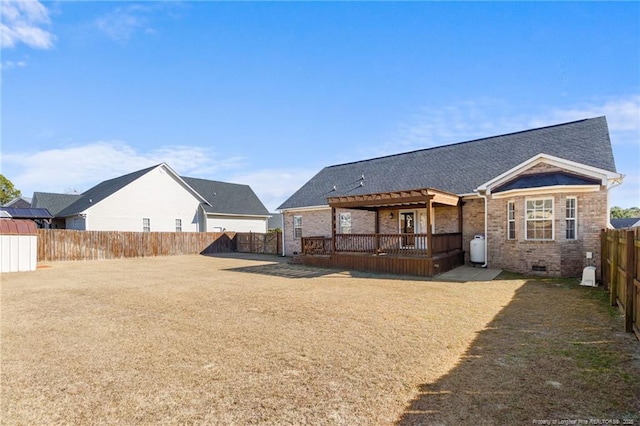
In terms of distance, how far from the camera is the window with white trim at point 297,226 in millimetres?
22281

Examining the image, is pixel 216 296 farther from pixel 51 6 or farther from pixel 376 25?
pixel 376 25

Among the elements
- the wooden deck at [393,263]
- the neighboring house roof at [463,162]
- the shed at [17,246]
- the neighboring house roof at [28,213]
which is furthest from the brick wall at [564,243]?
the neighboring house roof at [28,213]

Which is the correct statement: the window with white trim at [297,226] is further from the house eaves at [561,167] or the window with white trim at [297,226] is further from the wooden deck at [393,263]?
the house eaves at [561,167]

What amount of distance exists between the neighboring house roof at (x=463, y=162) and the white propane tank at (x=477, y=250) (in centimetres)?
220

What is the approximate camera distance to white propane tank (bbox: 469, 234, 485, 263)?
1420cm

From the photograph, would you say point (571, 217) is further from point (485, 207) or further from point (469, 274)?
point (469, 274)

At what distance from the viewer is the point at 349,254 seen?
595 inches

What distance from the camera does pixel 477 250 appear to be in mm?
14281

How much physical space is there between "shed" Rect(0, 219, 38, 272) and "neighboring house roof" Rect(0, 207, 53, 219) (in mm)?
13759

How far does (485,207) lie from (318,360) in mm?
11958

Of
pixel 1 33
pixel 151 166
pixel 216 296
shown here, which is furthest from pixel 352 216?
pixel 151 166

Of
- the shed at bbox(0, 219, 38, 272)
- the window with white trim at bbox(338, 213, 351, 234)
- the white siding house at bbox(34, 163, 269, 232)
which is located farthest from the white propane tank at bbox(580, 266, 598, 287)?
the white siding house at bbox(34, 163, 269, 232)

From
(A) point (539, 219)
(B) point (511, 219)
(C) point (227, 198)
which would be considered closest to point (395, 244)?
(B) point (511, 219)

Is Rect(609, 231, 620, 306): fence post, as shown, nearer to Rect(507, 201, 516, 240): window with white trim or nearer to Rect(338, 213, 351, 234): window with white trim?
Rect(507, 201, 516, 240): window with white trim
